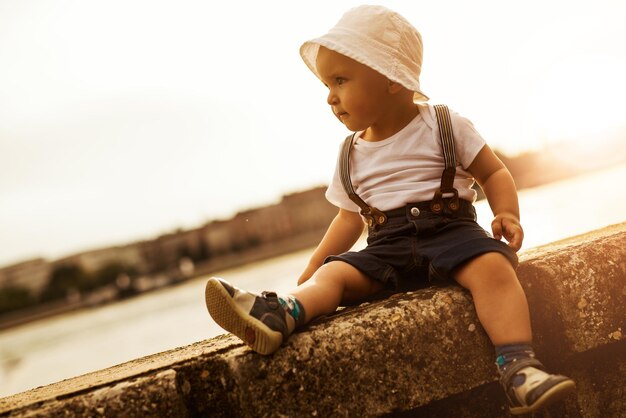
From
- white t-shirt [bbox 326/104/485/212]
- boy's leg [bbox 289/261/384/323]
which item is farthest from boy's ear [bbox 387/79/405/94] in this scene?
boy's leg [bbox 289/261/384/323]

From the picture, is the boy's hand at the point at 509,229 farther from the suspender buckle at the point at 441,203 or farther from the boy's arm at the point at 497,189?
the suspender buckle at the point at 441,203

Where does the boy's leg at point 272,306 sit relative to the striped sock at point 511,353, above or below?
above

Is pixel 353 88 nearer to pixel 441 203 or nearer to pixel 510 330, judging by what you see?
pixel 441 203

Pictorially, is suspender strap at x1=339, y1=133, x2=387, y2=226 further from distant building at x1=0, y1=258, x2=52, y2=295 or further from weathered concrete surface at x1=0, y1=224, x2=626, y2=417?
distant building at x1=0, y1=258, x2=52, y2=295

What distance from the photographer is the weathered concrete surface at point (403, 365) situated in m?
1.41

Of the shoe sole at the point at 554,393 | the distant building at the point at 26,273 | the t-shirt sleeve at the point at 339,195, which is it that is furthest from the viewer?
the distant building at the point at 26,273

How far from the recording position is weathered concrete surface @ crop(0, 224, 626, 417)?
1413 millimetres

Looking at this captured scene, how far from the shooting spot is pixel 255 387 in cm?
142

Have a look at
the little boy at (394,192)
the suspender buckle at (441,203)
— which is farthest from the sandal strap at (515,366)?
the suspender buckle at (441,203)

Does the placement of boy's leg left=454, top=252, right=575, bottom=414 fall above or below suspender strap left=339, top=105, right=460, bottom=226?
below

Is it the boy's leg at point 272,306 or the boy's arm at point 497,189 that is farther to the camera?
the boy's arm at point 497,189

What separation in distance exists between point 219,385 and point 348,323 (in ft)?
1.10

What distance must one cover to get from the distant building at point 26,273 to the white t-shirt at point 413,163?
326 feet

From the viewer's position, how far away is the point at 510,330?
153 cm
